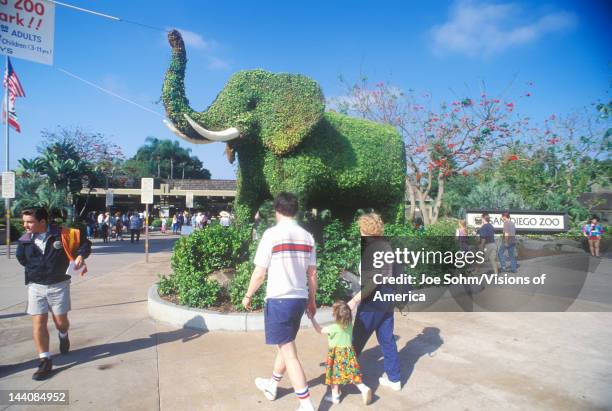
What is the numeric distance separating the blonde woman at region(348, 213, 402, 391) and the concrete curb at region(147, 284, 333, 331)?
1482mm

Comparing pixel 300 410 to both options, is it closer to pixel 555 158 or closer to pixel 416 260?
pixel 416 260

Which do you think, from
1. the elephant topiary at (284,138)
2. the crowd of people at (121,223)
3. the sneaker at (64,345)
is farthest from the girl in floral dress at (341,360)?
the crowd of people at (121,223)

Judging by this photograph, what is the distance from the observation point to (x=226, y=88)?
230 inches

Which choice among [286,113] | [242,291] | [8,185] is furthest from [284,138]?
[8,185]

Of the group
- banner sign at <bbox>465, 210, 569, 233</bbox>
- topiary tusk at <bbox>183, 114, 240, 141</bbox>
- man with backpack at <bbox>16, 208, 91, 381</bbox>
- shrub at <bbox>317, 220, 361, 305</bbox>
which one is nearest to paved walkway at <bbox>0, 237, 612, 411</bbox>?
man with backpack at <bbox>16, 208, 91, 381</bbox>

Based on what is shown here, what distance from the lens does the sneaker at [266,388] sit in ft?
10.2

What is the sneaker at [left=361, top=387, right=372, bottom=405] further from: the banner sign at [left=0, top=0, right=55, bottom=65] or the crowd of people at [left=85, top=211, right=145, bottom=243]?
the crowd of people at [left=85, top=211, right=145, bottom=243]

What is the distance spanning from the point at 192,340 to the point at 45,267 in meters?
1.70

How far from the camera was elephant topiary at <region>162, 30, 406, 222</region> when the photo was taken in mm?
5473

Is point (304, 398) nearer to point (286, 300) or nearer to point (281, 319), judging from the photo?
point (281, 319)

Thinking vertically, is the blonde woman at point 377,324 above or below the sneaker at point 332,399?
above

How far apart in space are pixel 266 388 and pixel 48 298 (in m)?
2.24

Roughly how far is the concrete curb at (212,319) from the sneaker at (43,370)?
157 centimetres

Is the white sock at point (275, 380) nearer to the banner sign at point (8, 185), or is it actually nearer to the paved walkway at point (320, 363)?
the paved walkway at point (320, 363)
